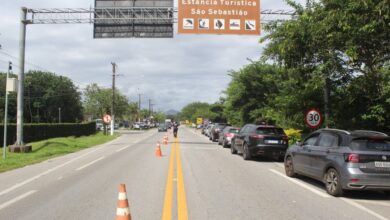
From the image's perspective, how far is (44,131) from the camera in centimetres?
4528

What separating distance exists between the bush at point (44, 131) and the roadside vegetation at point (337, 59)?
23.1m

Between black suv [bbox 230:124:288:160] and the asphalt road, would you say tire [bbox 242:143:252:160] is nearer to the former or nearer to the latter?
black suv [bbox 230:124:288:160]

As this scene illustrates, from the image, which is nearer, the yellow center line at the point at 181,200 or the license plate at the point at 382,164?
the yellow center line at the point at 181,200

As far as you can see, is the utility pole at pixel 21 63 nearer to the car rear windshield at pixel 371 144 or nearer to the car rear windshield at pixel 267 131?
the car rear windshield at pixel 267 131

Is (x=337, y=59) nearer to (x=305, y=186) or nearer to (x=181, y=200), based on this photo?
(x=305, y=186)

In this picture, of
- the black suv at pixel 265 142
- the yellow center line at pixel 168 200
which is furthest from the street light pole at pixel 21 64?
the yellow center line at pixel 168 200

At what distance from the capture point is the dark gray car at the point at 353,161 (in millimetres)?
10273

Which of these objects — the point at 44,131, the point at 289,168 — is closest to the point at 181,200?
the point at 289,168

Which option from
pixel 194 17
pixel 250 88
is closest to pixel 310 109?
pixel 194 17

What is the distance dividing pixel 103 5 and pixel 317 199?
63.0ft

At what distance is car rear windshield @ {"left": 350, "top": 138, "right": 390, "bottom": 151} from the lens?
417 inches

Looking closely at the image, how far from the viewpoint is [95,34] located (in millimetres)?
26406

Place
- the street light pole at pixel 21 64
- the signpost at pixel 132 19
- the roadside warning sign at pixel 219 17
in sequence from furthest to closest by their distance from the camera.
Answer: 1. the street light pole at pixel 21 64
2. the signpost at pixel 132 19
3. the roadside warning sign at pixel 219 17

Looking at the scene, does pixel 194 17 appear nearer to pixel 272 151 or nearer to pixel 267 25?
pixel 267 25
